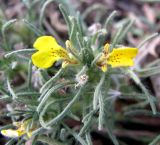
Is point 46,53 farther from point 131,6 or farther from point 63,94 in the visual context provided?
point 131,6

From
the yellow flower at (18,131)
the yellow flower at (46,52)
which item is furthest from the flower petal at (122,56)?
the yellow flower at (18,131)

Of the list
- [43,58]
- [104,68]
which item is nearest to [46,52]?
[43,58]

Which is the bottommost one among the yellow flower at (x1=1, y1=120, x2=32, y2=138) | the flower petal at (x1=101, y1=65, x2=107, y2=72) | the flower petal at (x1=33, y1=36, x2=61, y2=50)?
the yellow flower at (x1=1, y1=120, x2=32, y2=138)

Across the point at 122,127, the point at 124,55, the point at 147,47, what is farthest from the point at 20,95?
the point at 147,47

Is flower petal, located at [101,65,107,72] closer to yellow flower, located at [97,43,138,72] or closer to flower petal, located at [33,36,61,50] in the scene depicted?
yellow flower, located at [97,43,138,72]

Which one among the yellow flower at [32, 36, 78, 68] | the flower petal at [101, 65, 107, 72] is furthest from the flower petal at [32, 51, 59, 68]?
the flower petal at [101, 65, 107, 72]

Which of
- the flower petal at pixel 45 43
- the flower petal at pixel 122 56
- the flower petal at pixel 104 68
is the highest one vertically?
the flower petal at pixel 45 43

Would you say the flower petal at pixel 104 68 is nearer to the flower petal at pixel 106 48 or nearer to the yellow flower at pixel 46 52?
the flower petal at pixel 106 48
